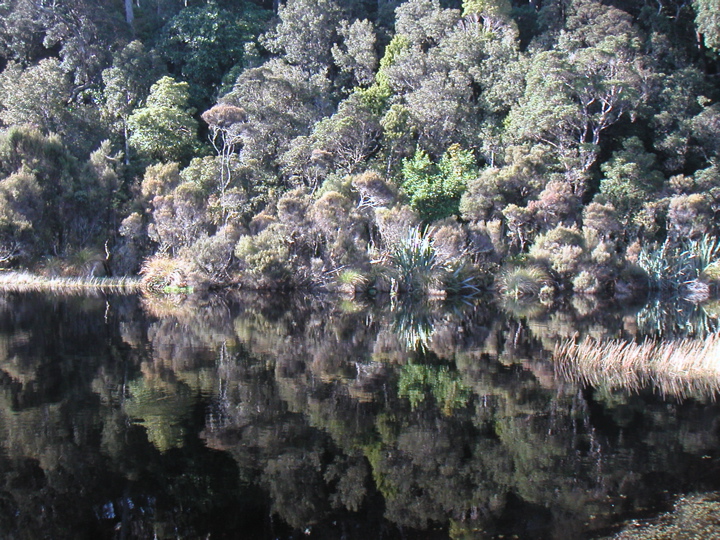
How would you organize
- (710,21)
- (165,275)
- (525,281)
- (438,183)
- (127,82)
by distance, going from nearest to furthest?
(525,281), (165,275), (710,21), (438,183), (127,82)

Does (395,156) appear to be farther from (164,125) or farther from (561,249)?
(164,125)

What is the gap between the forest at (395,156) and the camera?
3509 cm

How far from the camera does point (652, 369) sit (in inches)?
569

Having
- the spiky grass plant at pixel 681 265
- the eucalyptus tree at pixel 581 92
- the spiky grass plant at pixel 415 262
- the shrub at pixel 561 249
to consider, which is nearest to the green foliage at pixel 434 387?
the spiky grass plant at pixel 415 262

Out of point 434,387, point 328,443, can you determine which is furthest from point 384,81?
point 328,443

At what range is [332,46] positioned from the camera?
1902 inches

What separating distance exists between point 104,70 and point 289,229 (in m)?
19.5

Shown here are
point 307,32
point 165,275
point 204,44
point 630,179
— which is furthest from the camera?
point 204,44

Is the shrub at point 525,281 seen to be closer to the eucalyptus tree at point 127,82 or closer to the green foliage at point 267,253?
the green foliage at point 267,253

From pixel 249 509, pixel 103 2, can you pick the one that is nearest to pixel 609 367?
pixel 249 509

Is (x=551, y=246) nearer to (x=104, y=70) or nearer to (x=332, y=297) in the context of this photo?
(x=332, y=297)

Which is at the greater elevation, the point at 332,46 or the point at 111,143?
the point at 332,46

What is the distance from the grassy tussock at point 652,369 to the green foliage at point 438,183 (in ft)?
75.6

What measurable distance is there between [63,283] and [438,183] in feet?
70.6
